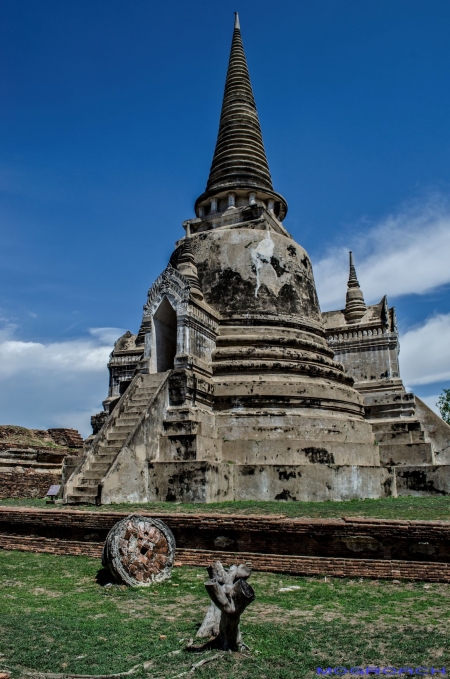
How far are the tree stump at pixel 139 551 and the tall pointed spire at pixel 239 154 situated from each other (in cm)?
1514

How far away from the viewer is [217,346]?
58.4ft

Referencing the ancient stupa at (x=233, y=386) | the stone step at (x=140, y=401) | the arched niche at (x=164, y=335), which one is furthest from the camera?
the arched niche at (x=164, y=335)

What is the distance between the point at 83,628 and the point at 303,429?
10.5m

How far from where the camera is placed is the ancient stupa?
46.1 ft

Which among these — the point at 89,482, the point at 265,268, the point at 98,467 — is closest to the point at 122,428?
the point at 98,467

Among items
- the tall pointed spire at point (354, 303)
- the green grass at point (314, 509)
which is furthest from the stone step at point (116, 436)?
the tall pointed spire at point (354, 303)

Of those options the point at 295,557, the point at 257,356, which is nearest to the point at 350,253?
the point at 257,356

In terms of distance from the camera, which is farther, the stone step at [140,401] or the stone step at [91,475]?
the stone step at [140,401]

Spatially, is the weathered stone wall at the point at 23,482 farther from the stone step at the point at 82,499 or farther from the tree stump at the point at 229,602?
the tree stump at the point at 229,602

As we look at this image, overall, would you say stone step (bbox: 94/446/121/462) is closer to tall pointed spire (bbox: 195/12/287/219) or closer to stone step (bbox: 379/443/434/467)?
stone step (bbox: 379/443/434/467)

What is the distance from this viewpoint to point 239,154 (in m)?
22.8

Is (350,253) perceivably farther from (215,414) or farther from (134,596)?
(134,596)

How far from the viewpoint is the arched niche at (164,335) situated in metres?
17.4

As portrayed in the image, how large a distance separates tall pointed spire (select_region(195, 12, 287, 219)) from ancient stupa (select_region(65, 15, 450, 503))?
8 cm
